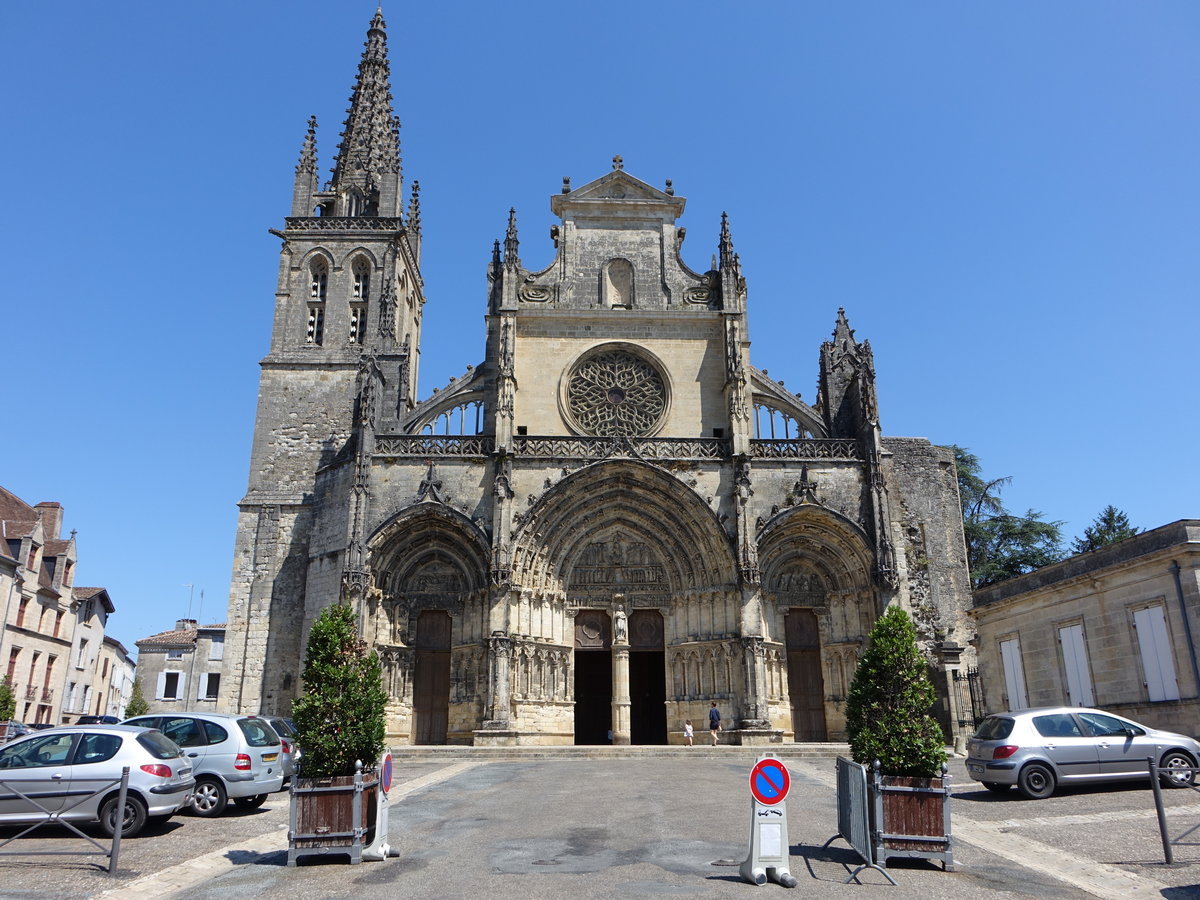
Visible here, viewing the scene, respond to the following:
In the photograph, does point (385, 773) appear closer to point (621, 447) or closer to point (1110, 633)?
point (1110, 633)

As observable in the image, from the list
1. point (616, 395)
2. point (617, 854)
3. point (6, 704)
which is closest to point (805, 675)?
point (616, 395)

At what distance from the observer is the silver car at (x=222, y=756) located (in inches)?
388

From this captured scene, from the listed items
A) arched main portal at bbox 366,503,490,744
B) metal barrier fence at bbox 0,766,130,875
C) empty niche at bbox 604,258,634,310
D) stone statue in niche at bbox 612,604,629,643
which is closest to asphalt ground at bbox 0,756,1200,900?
metal barrier fence at bbox 0,766,130,875

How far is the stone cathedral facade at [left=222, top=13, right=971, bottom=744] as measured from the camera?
69.5 feet

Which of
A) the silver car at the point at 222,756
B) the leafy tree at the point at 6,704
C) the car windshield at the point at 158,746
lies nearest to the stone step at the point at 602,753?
the silver car at the point at 222,756

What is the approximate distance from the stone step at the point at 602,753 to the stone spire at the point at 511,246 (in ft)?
40.7

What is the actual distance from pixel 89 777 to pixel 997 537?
112ft

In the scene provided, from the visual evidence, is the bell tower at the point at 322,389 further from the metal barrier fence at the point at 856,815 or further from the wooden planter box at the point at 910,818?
the wooden planter box at the point at 910,818

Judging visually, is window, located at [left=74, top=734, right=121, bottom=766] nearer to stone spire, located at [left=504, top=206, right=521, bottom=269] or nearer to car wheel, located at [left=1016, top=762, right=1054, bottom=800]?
car wheel, located at [left=1016, top=762, right=1054, bottom=800]

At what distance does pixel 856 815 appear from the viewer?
277 inches

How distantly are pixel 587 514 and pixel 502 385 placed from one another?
3856 mm

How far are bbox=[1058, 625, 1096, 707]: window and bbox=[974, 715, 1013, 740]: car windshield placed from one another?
7.18 metres

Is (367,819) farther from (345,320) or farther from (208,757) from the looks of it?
(345,320)

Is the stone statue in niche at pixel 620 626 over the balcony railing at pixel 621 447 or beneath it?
beneath
